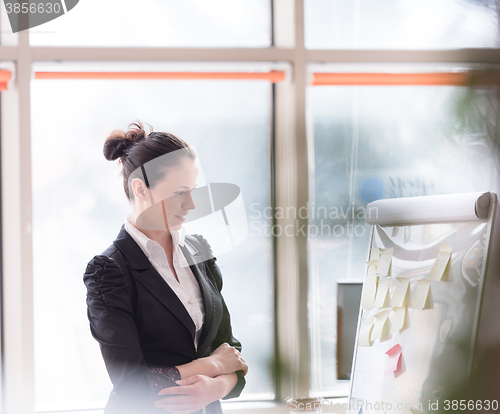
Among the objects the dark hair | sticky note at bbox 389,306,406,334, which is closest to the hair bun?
the dark hair

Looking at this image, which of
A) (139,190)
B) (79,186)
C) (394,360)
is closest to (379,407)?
(394,360)

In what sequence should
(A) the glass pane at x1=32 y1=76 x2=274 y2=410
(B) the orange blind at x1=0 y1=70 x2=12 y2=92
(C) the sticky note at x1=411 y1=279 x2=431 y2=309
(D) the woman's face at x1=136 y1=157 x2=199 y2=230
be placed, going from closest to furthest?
(D) the woman's face at x1=136 y1=157 x2=199 y2=230
(C) the sticky note at x1=411 y1=279 x2=431 y2=309
(B) the orange blind at x1=0 y1=70 x2=12 y2=92
(A) the glass pane at x1=32 y1=76 x2=274 y2=410

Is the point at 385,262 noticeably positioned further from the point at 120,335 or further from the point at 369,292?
the point at 120,335

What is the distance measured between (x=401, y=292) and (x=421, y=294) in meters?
0.09

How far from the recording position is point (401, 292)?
111 centimetres

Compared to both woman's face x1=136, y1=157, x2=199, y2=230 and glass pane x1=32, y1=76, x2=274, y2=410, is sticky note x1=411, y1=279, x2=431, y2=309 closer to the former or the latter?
woman's face x1=136, y1=157, x2=199, y2=230

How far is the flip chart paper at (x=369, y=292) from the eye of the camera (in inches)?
49.4

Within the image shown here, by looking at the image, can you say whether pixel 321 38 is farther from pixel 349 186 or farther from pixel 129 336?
pixel 349 186

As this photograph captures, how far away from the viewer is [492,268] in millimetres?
168

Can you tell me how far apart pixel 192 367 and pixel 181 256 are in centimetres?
31

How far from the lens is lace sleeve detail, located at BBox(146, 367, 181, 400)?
92 cm

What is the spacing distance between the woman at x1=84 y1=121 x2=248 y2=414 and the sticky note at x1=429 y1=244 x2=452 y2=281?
51 cm

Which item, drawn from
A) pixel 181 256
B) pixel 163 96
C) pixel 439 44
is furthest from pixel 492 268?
pixel 163 96

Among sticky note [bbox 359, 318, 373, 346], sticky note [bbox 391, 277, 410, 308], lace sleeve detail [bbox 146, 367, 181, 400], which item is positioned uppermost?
sticky note [bbox 391, 277, 410, 308]
